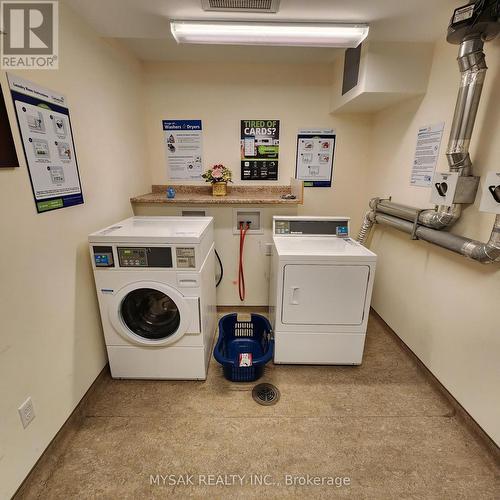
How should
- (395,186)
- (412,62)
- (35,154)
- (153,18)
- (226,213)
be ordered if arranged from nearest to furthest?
1. (35,154)
2. (153,18)
3. (412,62)
4. (395,186)
5. (226,213)

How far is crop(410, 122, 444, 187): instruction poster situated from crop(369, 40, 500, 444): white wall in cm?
5

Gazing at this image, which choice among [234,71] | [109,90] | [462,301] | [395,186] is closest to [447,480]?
[462,301]

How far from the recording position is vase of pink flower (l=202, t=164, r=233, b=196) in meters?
2.44

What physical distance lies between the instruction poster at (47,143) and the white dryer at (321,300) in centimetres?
135

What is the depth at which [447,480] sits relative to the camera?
48.5 inches

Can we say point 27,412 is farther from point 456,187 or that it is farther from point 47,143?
point 456,187

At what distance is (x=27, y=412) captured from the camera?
1.16 metres

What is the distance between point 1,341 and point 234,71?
2.68 metres

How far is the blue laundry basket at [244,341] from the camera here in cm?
181

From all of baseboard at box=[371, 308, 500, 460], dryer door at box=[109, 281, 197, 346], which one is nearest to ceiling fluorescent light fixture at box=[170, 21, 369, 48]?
dryer door at box=[109, 281, 197, 346]

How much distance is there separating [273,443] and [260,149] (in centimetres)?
246

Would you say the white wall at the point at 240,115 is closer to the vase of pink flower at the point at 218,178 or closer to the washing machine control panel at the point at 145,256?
the vase of pink flower at the point at 218,178

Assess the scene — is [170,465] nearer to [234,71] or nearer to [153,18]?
[153,18]

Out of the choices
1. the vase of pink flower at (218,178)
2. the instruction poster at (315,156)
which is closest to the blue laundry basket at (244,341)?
the vase of pink flower at (218,178)
